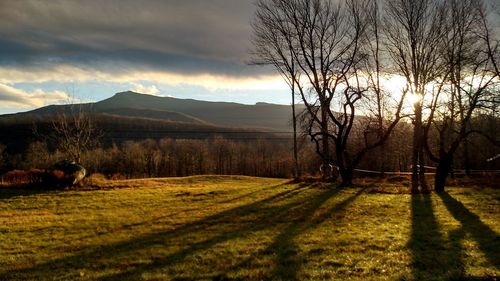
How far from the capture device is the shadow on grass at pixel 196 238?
11.8 meters

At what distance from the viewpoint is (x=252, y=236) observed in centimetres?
1559

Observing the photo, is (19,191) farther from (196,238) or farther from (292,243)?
(292,243)

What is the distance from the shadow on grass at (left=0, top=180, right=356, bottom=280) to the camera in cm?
1177

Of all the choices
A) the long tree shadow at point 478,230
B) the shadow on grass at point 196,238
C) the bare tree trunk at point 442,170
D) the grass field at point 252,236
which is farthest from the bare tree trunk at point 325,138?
the long tree shadow at point 478,230

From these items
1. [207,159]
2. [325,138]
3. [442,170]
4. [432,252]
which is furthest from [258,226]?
[207,159]

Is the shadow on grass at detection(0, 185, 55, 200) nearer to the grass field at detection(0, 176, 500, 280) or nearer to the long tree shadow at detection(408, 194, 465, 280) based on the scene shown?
the grass field at detection(0, 176, 500, 280)

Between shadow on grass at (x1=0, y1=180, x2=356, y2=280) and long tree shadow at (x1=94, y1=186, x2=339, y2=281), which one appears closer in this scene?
long tree shadow at (x1=94, y1=186, x2=339, y2=281)

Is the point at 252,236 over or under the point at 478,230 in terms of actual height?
under

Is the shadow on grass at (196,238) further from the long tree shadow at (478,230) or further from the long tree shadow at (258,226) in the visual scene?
the long tree shadow at (478,230)

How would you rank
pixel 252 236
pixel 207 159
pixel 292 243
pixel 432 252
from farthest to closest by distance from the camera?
1. pixel 207 159
2. pixel 252 236
3. pixel 292 243
4. pixel 432 252

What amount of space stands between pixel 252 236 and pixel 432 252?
5.91 metres

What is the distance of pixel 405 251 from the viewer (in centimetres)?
1276

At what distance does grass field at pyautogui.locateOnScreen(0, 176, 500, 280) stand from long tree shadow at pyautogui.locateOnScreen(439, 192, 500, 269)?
3cm

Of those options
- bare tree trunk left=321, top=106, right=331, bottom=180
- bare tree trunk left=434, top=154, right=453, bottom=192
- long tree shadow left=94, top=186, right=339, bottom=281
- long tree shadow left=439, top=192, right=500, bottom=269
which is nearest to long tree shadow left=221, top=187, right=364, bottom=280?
long tree shadow left=94, top=186, right=339, bottom=281
